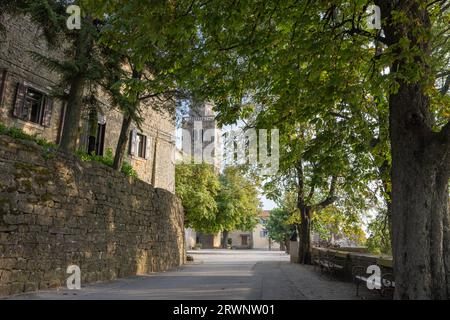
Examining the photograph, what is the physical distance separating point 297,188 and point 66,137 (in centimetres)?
1293

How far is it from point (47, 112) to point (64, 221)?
861 cm

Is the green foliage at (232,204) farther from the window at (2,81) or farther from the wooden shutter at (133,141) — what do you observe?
the window at (2,81)

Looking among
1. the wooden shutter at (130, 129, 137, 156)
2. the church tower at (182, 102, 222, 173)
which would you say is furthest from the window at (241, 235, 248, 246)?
the wooden shutter at (130, 129, 137, 156)

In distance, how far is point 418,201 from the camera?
6.14 m

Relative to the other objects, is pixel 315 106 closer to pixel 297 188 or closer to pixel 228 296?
Result: pixel 228 296

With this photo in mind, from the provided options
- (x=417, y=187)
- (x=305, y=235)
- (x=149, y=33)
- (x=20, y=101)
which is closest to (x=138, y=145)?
(x=20, y=101)

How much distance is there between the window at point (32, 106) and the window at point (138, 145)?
20.7 ft

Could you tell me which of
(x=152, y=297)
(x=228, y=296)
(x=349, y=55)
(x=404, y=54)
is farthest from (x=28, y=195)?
(x=404, y=54)

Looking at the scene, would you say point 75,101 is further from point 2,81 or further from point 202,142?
point 202,142

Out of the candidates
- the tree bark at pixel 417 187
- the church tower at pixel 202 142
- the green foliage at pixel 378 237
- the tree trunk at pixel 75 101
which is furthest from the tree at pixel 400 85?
the church tower at pixel 202 142

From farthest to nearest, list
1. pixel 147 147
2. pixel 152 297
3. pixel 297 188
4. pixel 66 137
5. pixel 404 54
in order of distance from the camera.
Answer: pixel 147 147 → pixel 297 188 → pixel 66 137 → pixel 152 297 → pixel 404 54

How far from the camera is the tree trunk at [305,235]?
21688 mm

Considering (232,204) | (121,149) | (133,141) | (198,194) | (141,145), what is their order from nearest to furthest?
(121,149) → (133,141) → (141,145) → (198,194) → (232,204)

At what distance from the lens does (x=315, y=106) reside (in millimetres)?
8086
